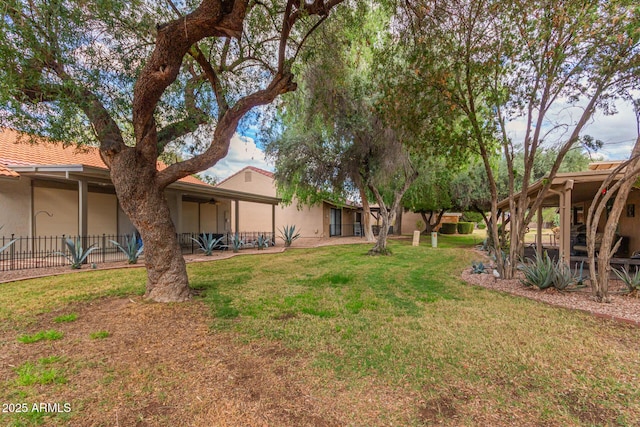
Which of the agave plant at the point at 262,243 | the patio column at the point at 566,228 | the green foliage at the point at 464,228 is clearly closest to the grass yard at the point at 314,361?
the patio column at the point at 566,228

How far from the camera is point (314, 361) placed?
3.19m

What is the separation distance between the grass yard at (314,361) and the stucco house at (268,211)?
56.5ft

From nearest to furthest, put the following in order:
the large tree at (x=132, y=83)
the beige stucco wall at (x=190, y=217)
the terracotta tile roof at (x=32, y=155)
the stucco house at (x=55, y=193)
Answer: the large tree at (x=132, y=83) < the stucco house at (x=55, y=193) < the terracotta tile roof at (x=32, y=155) < the beige stucco wall at (x=190, y=217)

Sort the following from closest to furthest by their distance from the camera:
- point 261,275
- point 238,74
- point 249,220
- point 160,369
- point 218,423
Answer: point 218,423
point 160,369
point 238,74
point 261,275
point 249,220

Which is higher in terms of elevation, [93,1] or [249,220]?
[93,1]

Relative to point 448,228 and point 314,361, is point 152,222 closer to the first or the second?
point 314,361

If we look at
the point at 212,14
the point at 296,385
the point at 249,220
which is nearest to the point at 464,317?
the point at 296,385

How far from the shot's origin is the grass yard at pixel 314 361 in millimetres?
2381

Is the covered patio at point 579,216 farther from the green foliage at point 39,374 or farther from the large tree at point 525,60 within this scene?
the green foliage at point 39,374

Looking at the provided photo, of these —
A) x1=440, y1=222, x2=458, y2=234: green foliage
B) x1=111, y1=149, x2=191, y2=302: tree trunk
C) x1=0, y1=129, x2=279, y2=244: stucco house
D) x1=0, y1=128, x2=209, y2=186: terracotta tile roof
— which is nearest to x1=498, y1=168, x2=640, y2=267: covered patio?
x1=111, y1=149, x2=191, y2=302: tree trunk

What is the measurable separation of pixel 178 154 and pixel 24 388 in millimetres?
6379

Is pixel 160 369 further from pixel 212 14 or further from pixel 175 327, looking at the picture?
pixel 212 14

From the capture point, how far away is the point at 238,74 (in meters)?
7.33

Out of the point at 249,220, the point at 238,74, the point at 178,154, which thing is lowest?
the point at 249,220
